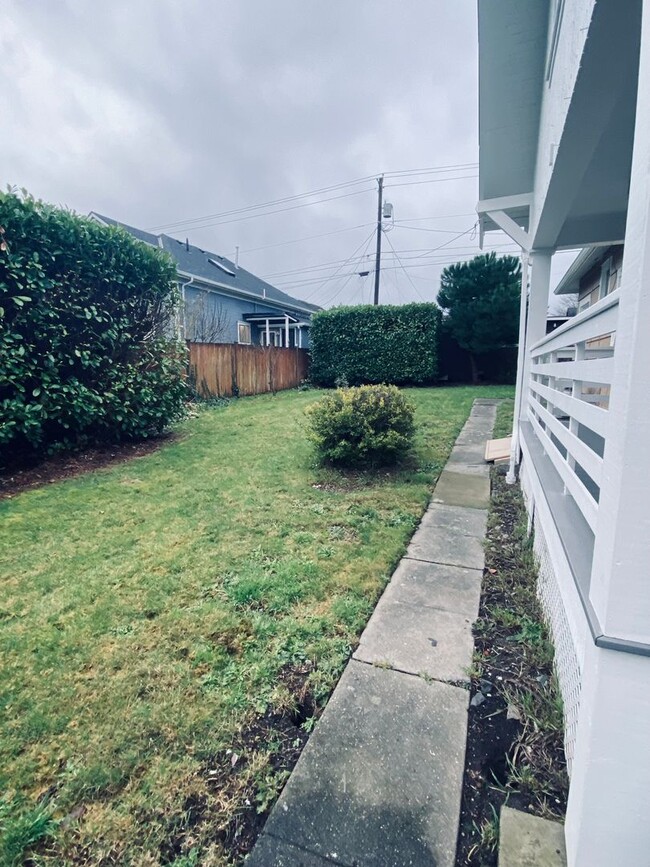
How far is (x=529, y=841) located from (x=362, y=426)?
391cm

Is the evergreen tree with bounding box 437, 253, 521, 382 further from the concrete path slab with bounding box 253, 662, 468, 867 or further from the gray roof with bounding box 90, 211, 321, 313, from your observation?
the concrete path slab with bounding box 253, 662, 468, 867

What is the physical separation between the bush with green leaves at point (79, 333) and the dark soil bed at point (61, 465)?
0.17 m

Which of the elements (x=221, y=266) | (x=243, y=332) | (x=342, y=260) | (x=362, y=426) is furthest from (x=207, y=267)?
(x=362, y=426)

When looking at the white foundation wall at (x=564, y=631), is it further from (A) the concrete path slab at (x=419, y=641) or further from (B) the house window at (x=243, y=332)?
(B) the house window at (x=243, y=332)

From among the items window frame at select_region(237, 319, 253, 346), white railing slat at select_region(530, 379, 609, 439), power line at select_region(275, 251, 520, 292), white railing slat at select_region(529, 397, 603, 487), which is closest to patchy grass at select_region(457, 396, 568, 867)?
white railing slat at select_region(529, 397, 603, 487)

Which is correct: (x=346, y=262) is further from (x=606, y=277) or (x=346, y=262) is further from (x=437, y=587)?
(x=437, y=587)

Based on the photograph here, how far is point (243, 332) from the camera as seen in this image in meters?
19.2

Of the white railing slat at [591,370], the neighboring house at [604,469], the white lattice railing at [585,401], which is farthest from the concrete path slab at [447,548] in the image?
the white railing slat at [591,370]

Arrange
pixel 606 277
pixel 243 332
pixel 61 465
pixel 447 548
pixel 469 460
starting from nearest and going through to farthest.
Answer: pixel 447 548
pixel 61 465
pixel 469 460
pixel 606 277
pixel 243 332

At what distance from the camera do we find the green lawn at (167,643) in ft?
4.56

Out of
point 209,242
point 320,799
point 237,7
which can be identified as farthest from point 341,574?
point 209,242

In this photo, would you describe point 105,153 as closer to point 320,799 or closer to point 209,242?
point 209,242

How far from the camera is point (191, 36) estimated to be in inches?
288

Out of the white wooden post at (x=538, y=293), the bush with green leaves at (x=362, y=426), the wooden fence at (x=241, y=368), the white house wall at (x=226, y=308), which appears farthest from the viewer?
the white house wall at (x=226, y=308)
